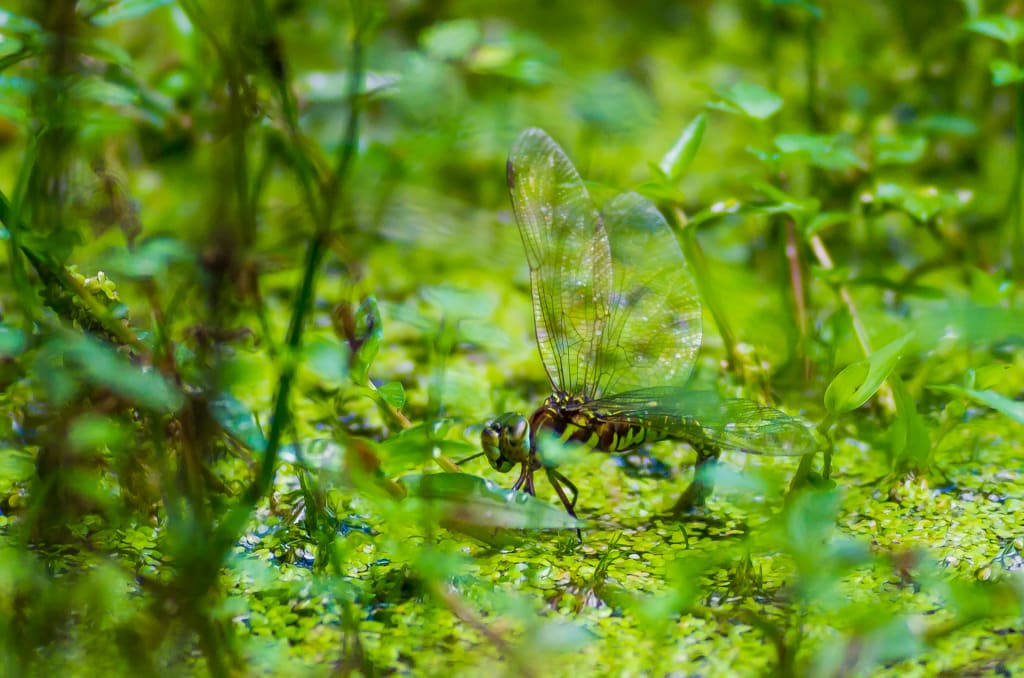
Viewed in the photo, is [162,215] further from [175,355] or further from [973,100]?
[973,100]

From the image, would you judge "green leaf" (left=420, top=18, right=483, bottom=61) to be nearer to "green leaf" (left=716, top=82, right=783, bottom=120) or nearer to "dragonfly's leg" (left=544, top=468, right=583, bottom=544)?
"green leaf" (left=716, top=82, right=783, bottom=120)

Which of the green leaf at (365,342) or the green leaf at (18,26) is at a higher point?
the green leaf at (18,26)

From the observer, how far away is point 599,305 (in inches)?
50.2

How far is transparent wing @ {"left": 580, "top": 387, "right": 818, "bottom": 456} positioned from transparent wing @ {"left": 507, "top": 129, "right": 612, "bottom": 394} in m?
0.10

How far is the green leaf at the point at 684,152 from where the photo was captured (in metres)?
1.29

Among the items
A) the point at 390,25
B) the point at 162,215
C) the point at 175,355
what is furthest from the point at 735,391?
the point at 390,25

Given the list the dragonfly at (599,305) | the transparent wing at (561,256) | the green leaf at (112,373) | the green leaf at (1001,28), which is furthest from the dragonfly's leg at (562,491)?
the green leaf at (1001,28)

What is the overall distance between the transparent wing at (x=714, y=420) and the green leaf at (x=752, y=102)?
41 cm

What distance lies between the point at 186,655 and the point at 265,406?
0.52m

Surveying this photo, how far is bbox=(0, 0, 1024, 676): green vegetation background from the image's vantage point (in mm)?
915

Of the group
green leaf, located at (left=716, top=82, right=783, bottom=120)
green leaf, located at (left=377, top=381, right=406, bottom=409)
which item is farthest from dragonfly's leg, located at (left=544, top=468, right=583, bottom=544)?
green leaf, located at (left=716, top=82, right=783, bottom=120)

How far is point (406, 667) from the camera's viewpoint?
0.91 m

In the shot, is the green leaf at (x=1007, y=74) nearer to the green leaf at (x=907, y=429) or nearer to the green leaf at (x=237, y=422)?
the green leaf at (x=907, y=429)

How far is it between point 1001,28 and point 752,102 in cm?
40
